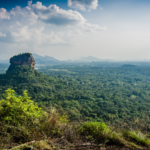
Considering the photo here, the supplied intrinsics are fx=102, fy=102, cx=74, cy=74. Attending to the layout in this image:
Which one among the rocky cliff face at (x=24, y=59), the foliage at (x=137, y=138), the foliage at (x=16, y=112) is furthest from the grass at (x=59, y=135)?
the rocky cliff face at (x=24, y=59)

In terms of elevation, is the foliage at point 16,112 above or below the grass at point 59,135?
above

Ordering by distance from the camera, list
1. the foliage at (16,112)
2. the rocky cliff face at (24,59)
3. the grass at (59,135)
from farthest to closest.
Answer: the rocky cliff face at (24,59)
the foliage at (16,112)
the grass at (59,135)

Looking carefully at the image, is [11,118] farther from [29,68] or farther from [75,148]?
[29,68]

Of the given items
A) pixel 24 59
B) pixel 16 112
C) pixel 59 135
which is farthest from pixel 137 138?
pixel 24 59

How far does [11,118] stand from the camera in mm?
2846

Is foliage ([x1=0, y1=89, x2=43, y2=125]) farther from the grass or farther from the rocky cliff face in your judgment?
the rocky cliff face

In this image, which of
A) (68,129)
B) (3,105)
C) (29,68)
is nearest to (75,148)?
(68,129)

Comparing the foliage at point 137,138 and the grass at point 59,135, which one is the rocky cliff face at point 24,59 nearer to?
the grass at point 59,135

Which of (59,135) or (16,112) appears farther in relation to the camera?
(16,112)

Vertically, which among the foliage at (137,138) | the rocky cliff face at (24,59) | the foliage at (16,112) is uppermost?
the rocky cliff face at (24,59)

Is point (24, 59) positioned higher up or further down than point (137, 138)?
higher up

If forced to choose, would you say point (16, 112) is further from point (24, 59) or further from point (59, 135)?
point (24, 59)

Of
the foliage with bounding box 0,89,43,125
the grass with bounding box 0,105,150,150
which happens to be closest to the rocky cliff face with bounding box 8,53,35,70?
the foliage with bounding box 0,89,43,125

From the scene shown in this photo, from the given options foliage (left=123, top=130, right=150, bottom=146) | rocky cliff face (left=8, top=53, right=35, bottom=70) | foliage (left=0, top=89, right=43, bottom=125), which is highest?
rocky cliff face (left=8, top=53, right=35, bottom=70)
